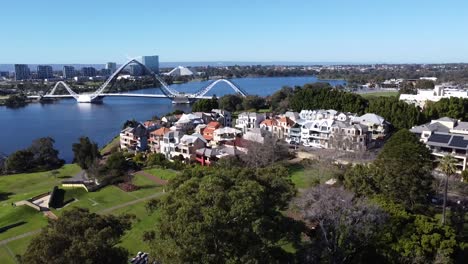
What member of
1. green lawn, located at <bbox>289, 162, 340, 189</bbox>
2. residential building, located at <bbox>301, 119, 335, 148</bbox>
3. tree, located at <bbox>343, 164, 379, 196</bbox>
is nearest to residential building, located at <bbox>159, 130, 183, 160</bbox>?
green lawn, located at <bbox>289, 162, 340, 189</bbox>

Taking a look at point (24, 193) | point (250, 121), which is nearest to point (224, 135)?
point (250, 121)

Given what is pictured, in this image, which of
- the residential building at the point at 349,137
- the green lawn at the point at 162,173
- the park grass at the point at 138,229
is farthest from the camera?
the residential building at the point at 349,137

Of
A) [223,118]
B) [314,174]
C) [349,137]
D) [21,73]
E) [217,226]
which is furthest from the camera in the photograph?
[21,73]

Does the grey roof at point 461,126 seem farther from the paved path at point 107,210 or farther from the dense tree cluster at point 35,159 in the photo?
the dense tree cluster at point 35,159

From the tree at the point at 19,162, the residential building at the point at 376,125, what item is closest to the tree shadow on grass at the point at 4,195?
the tree at the point at 19,162

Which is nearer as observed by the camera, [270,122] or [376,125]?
[376,125]

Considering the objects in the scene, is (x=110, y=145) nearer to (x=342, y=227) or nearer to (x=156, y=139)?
(x=156, y=139)

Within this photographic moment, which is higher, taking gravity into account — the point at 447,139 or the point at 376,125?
the point at 447,139
